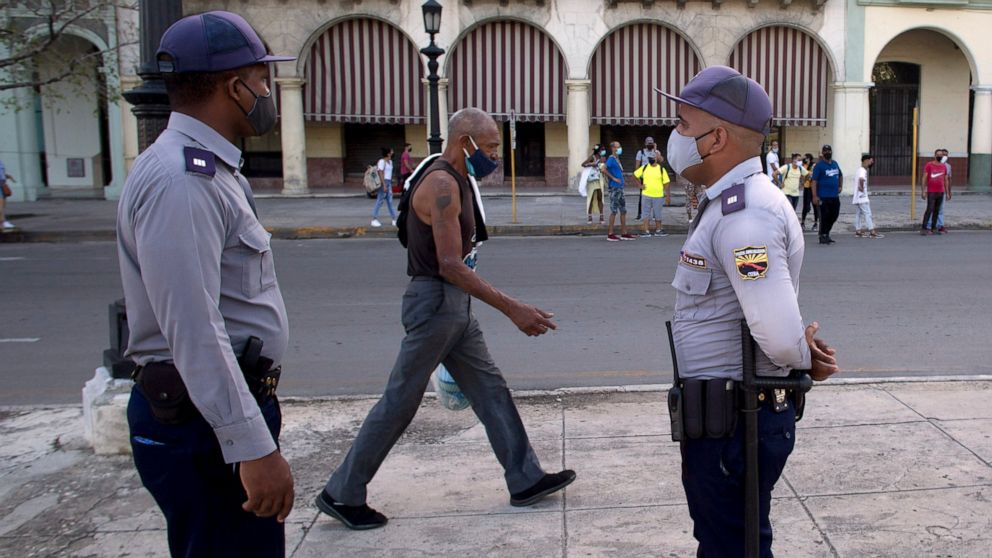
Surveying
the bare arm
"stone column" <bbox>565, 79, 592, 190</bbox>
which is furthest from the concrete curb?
the bare arm

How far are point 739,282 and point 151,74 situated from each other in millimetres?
3597

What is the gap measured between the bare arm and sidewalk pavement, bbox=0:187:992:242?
13.3m

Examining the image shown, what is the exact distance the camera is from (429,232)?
4.07 meters

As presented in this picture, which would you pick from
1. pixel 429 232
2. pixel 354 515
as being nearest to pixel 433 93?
pixel 429 232

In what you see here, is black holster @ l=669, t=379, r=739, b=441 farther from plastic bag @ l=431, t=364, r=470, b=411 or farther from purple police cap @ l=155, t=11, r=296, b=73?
plastic bag @ l=431, t=364, r=470, b=411

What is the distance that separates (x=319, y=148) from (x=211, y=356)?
998 inches

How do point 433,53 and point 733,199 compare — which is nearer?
point 733,199

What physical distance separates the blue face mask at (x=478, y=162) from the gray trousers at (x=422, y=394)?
574 millimetres

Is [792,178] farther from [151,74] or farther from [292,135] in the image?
[151,74]

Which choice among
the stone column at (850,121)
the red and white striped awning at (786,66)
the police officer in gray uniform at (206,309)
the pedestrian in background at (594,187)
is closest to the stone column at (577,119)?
the red and white striped awning at (786,66)

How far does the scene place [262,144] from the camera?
87.1 ft

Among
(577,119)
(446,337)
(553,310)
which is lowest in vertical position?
(553,310)

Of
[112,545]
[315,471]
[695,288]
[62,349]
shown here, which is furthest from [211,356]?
[62,349]

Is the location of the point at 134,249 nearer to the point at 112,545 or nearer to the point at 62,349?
the point at 112,545
